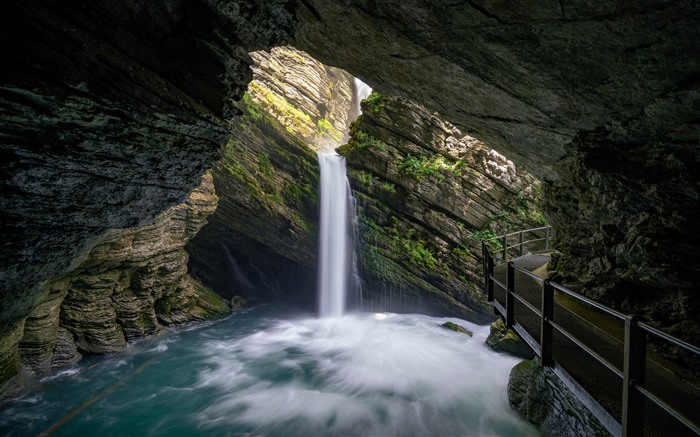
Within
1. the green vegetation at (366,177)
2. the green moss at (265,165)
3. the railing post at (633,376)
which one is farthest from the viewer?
the green vegetation at (366,177)

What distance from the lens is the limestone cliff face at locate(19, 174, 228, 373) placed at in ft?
30.3

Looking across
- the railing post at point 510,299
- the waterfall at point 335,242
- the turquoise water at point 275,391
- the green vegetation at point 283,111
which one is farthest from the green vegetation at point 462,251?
the green vegetation at point 283,111

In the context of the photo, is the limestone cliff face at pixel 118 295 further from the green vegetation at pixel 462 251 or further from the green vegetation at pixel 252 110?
the green vegetation at pixel 462 251

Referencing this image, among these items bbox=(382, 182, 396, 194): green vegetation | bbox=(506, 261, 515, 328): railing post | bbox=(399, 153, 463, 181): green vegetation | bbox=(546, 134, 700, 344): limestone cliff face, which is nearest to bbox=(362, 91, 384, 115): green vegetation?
bbox=(399, 153, 463, 181): green vegetation

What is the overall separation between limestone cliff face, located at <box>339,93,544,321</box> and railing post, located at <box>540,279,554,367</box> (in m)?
11.7

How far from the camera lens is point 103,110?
177 inches

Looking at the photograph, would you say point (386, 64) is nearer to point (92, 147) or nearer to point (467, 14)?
point (467, 14)

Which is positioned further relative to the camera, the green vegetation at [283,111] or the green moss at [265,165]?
the green vegetation at [283,111]

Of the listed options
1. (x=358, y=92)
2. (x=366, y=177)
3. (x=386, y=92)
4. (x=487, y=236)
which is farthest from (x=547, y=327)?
(x=358, y=92)

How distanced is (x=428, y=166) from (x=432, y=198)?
1640mm

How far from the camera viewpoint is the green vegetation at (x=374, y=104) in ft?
52.6

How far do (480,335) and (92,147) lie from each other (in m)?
15.6

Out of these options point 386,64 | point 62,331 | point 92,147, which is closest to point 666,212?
point 386,64

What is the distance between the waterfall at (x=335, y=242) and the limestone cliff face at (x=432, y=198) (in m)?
0.76
